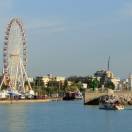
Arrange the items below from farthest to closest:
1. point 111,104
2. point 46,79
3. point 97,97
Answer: point 46,79
point 97,97
point 111,104

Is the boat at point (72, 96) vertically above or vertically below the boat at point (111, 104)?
above

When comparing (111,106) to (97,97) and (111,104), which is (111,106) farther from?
(97,97)

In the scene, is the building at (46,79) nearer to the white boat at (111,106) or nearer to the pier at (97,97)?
the pier at (97,97)

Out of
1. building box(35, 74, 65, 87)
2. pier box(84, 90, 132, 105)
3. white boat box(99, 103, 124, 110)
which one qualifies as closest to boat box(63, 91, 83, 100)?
building box(35, 74, 65, 87)

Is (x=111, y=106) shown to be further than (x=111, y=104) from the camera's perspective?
No

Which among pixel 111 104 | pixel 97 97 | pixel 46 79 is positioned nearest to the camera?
pixel 111 104

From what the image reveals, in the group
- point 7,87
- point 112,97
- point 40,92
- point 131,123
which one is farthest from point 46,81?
point 131,123

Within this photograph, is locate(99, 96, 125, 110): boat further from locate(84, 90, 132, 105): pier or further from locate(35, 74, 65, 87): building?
locate(35, 74, 65, 87): building

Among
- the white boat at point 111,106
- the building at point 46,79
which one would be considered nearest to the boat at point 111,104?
the white boat at point 111,106

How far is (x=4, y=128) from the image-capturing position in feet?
151

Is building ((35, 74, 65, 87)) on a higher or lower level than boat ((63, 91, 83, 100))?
higher

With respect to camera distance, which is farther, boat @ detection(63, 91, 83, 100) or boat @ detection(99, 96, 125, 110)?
boat @ detection(63, 91, 83, 100)

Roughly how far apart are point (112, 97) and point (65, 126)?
1672 inches

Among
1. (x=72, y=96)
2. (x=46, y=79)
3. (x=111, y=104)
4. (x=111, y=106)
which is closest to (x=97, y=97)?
(x=111, y=104)
